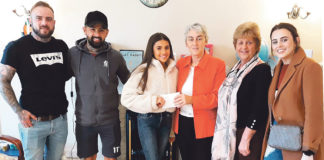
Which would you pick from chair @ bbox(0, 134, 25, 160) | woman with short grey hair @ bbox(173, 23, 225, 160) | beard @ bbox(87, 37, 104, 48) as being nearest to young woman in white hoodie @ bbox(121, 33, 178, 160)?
woman with short grey hair @ bbox(173, 23, 225, 160)

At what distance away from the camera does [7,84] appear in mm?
1638

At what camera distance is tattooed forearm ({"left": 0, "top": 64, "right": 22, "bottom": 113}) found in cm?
160

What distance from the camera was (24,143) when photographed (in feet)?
5.58

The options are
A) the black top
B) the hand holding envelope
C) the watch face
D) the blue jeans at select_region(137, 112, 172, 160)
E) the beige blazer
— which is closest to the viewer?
the beige blazer

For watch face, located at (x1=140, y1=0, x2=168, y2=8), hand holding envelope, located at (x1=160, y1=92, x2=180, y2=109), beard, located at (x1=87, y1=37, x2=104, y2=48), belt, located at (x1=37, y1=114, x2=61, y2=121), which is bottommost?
belt, located at (x1=37, y1=114, x2=61, y2=121)

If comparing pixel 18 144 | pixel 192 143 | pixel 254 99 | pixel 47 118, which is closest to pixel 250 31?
pixel 254 99

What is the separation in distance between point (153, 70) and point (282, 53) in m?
0.90

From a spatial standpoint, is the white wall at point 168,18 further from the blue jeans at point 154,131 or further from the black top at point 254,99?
the black top at point 254,99

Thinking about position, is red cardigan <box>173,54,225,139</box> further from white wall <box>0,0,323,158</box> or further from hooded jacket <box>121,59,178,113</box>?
white wall <box>0,0,323,158</box>

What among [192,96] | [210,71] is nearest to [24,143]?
[192,96]

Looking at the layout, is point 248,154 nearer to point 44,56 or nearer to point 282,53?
point 282,53

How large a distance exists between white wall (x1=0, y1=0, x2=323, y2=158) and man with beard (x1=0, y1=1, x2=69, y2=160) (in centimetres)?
98

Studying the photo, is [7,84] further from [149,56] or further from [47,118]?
[149,56]

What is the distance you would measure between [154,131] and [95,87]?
0.63m
